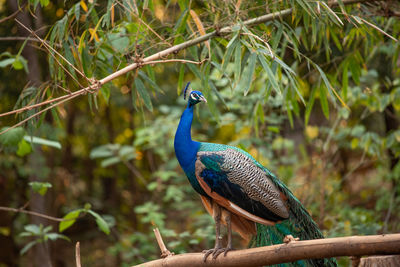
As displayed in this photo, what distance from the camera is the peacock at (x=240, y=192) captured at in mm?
2635

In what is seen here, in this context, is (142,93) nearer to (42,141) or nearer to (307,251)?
(42,141)

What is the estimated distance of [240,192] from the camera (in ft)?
8.64

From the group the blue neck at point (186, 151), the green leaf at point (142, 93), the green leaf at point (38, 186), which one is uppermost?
the green leaf at point (142, 93)

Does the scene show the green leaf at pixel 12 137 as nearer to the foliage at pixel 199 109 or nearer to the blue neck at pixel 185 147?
the foliage at pixel 199 109

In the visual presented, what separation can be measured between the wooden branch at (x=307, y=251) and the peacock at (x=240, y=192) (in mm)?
122

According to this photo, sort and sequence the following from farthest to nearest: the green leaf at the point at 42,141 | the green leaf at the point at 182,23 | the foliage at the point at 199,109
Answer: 1. the green leaf at the point at 42,141
2. the foliage at the point at 199,109
3. the green leaf at the point at 182,23

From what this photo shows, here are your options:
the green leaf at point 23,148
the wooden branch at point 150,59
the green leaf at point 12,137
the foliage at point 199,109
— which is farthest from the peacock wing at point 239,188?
the green leaf at point 23,148

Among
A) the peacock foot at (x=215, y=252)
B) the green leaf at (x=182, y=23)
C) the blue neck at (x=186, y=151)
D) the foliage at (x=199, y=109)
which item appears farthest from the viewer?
the foliage at (x=199, y=109)

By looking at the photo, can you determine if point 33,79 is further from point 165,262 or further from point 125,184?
point 125,184

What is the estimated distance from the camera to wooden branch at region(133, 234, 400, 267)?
6.49ft

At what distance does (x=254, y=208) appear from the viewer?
264cm

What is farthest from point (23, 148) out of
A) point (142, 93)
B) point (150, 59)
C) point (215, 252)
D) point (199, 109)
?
point (199, 109)

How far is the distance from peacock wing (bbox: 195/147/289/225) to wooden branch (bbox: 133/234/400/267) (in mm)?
275

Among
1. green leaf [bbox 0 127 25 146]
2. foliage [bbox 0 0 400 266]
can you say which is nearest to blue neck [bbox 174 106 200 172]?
foliage [bbox 0 0 400 266]
